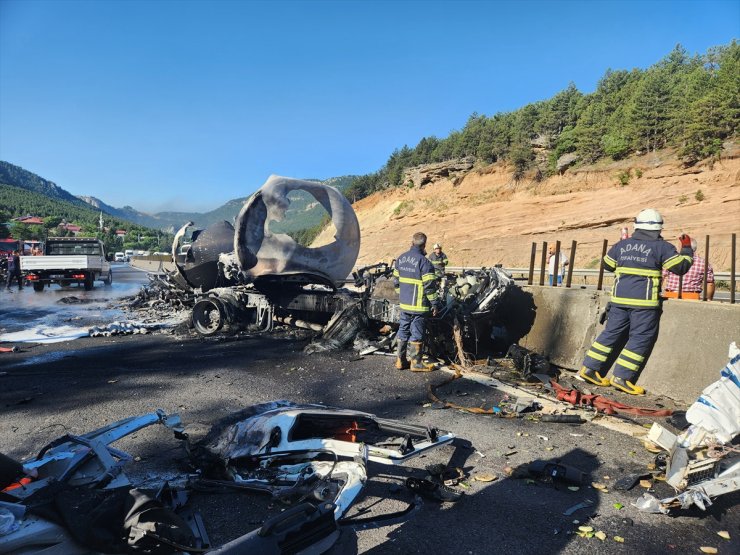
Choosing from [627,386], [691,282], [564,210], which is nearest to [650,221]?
[627,386]

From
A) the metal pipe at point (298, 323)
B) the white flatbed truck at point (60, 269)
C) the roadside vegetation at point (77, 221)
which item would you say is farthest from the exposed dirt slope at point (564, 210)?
the roadside vegetation at point (77, 221)

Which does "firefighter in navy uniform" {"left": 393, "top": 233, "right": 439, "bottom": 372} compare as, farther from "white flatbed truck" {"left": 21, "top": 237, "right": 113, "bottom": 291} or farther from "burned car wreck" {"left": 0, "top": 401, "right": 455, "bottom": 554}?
"white flatbed truck" {"left": 21, "top": 237, "right": 113, "bottom": 291}

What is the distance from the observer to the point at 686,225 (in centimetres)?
2109

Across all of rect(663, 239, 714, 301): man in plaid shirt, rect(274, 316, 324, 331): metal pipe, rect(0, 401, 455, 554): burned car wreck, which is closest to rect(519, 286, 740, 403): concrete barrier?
rect(663, 239, 714, 301): man in plaid shirt

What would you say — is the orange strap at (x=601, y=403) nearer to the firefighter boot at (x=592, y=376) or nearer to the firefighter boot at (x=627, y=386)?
the firefighter boot at (x=627, y=386)

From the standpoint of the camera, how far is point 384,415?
14.4ft

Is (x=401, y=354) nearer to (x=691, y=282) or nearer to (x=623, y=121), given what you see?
(x=691, y=282)

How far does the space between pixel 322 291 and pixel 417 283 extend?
2.36 meters

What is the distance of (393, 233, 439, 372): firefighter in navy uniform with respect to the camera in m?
5.99

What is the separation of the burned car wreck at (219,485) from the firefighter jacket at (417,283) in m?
2.63

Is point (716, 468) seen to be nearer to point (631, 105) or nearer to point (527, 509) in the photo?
point (527, 509)

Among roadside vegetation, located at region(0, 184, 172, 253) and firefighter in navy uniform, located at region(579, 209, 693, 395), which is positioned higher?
roadside vegetation, located at region(0, 184, 172, 253)

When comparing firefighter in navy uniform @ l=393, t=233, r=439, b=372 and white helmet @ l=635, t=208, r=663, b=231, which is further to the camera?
firefighter in navy uniform @ l=393, t=233, r=439, b=372

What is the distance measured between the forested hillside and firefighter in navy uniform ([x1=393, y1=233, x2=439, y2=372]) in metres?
24.0
